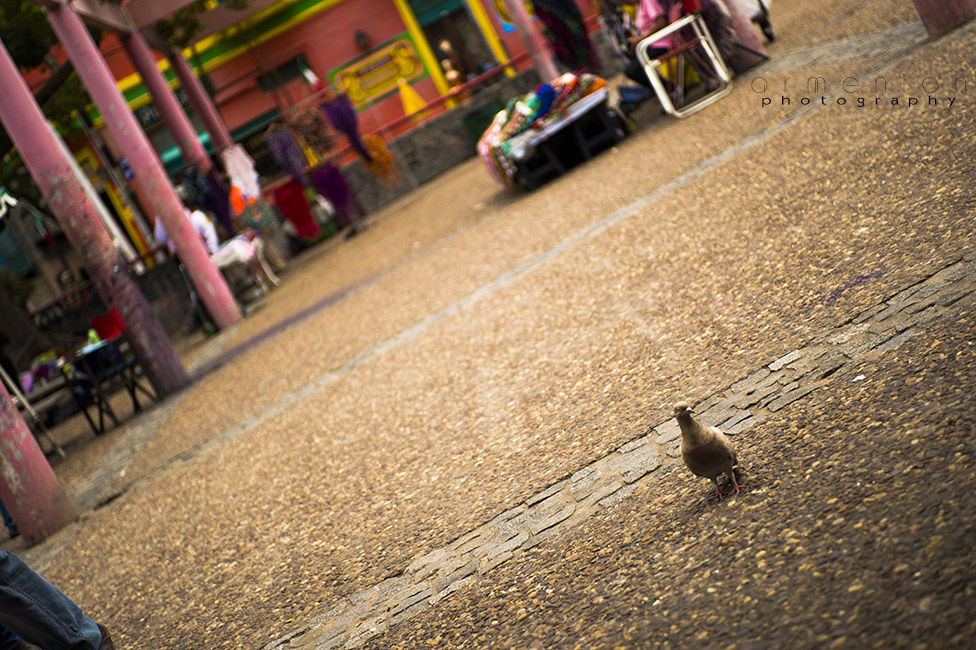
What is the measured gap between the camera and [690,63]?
9.62 m

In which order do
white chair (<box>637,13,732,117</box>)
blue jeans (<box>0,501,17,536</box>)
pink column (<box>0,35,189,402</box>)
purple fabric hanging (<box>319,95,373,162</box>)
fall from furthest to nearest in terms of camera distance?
1. purple fabric hanging (<box>319,95,373,162</box>)
2. white chair (<box>637,13,732,117</box>)
3. pink column (<box>0,35,189,402</box>)
4. blue jeans (<box>0,501,17,536</box>)

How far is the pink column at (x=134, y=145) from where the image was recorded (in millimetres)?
10086

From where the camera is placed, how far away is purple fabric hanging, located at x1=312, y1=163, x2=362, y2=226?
1527 cm

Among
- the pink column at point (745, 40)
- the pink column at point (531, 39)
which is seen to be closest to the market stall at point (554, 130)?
the pink column at point (745, 40)

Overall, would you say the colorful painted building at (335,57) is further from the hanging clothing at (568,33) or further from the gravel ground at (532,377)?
the gravel ground at (532,377)

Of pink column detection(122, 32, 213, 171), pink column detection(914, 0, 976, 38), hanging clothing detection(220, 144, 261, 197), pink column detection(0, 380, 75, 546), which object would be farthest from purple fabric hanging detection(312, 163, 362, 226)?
pink column detection(914, 0, 976, 38)

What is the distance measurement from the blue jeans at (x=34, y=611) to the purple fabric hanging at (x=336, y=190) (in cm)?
1263

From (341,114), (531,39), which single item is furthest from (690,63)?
(341,114)

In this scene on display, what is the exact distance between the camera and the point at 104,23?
38.7 ft

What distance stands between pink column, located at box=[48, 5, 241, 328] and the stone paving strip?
8.53 meters

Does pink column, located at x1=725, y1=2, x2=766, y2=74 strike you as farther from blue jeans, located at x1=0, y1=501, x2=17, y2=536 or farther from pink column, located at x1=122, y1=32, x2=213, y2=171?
pink column, located at x1=122, y1=32, x2=213, y2=171

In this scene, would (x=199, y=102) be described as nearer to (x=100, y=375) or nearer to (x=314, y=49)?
(x=314, y=49)

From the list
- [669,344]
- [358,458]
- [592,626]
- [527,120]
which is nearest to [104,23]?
[527,120]

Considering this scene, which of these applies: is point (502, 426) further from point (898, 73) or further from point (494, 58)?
point (494, 58)
